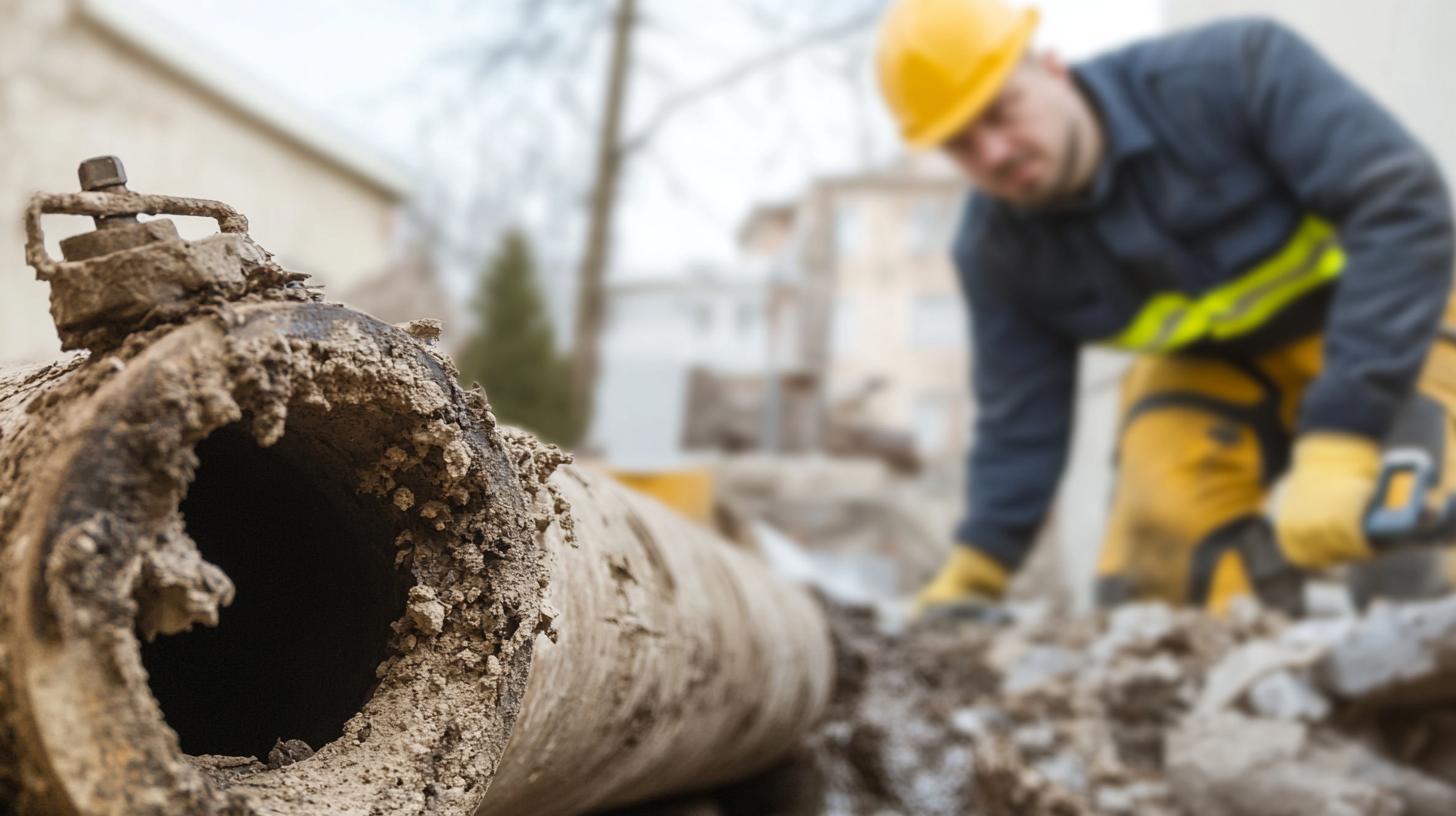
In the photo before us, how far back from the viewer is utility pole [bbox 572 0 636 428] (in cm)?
1054

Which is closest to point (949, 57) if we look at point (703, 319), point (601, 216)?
point (601, 216)

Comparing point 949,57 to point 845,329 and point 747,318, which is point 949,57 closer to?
point 747,318

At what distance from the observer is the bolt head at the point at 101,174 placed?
84cm

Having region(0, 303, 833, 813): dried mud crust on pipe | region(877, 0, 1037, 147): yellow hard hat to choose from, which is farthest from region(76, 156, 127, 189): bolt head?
region(877, 0, 1037, 147): yellow hard hat

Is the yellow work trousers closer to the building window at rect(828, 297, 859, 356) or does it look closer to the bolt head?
the bolt head

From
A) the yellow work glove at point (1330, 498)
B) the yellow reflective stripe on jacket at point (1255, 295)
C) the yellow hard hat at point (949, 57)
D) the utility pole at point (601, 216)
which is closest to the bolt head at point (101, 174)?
the yellow work glove at point (1330, 498)

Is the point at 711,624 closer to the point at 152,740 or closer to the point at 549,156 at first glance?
the point at 152,740

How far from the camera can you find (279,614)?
1035 mm

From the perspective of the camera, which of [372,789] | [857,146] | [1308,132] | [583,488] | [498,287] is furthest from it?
[857,146]

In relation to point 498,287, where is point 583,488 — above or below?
below

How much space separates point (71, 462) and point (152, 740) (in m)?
0.18

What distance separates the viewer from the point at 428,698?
3.05ft

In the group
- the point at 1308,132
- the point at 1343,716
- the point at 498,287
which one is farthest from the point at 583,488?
the point at 498,287

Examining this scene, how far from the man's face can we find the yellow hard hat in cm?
6
